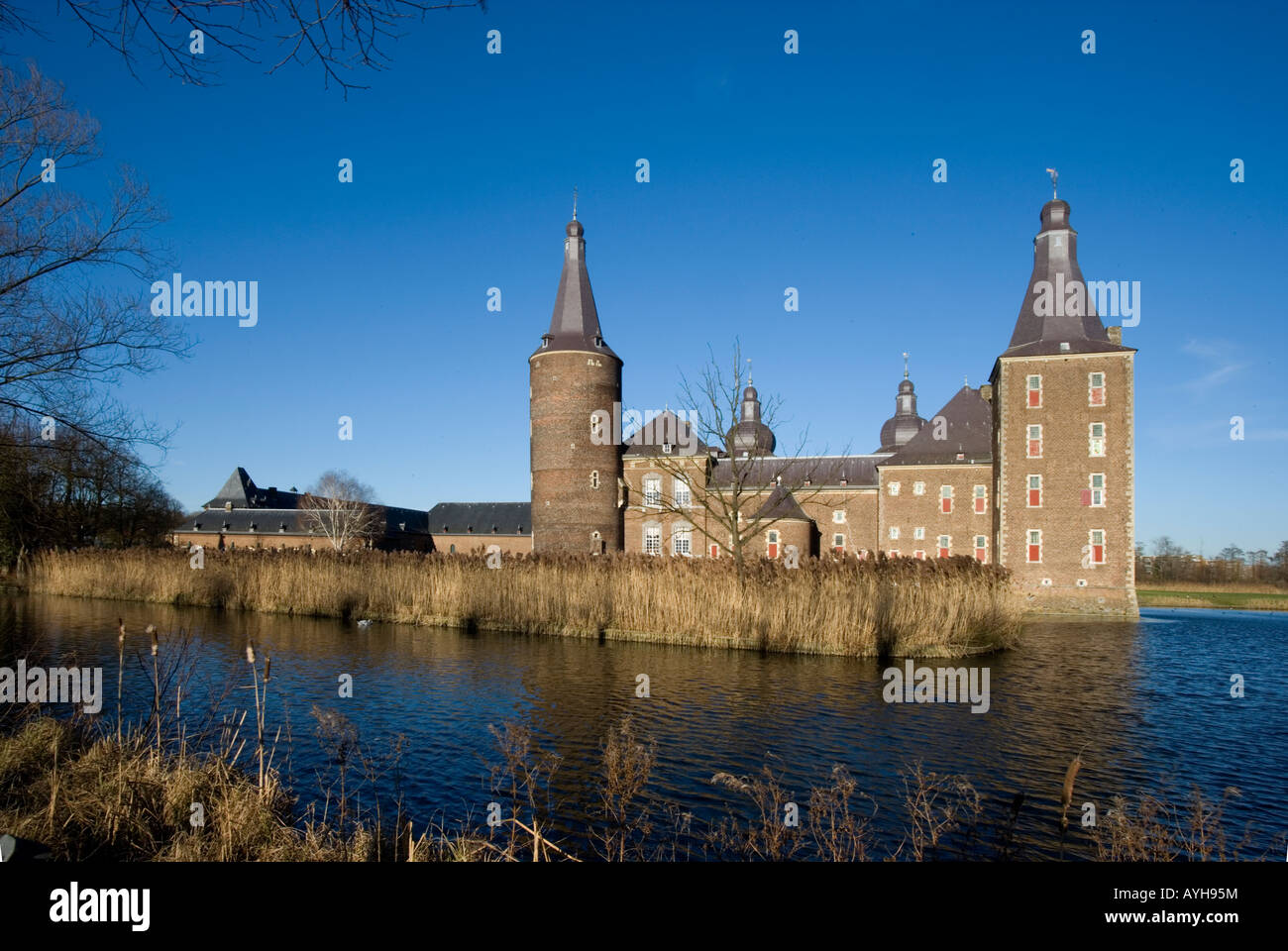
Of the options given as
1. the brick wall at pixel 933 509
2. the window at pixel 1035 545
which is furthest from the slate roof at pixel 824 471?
the window at pixel 1035 545

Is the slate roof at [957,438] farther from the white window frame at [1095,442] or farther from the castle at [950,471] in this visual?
the white window frame at [1095,442]

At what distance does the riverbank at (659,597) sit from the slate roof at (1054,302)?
693 inches

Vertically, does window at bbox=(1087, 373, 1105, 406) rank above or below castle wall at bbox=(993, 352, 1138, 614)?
above

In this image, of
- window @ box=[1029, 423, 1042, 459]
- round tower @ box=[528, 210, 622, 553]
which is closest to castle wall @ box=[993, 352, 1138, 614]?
window @ box=[1029, 423, 1042, 459]

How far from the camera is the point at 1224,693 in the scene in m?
13.4

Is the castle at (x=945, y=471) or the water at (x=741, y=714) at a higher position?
the castle at (x=945, y=471)

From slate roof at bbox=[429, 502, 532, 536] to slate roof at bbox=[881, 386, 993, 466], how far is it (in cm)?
3036

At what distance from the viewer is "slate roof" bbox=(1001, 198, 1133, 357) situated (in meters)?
32.6

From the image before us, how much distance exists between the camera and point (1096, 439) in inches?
1236

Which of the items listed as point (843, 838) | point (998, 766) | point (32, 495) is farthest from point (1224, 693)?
point (32, 495)

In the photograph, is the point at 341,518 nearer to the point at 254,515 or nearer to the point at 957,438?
the point at 254,515

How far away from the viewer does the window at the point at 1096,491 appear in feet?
102

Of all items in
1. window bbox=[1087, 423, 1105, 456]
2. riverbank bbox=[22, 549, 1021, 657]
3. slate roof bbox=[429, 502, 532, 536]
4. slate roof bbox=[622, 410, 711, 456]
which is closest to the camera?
riverbank bbox=[22, 549, 1021, 657]

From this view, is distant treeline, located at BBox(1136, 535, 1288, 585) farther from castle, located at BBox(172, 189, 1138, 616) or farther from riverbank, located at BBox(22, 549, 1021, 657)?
riverbank, located at BBox(22, 549, 1021, 657)
